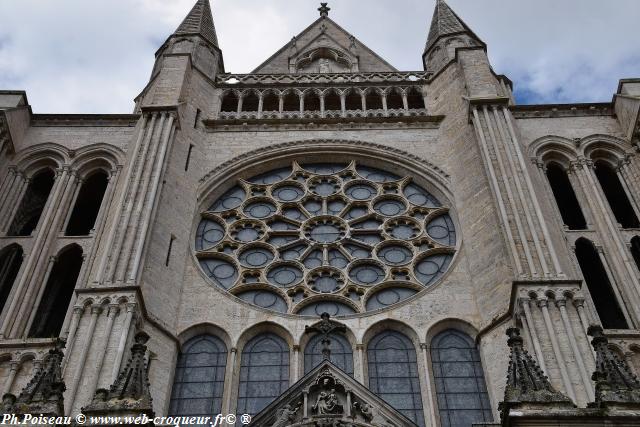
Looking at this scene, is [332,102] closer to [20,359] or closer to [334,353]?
[334,353]

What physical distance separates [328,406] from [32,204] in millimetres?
11767

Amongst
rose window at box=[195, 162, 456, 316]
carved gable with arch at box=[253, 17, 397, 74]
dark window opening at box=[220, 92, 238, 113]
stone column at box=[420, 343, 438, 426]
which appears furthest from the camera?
carved gable with arch at box=[253, 17, 397, 74]

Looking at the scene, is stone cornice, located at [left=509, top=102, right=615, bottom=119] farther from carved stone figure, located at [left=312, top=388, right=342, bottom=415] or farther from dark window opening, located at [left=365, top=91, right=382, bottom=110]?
carved stone figure, located at [left=312, top=388, right=342, bottom=415]

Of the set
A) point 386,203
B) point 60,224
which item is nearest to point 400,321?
point 386,203

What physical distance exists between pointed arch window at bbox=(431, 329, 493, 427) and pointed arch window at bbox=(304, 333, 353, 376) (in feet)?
5.11

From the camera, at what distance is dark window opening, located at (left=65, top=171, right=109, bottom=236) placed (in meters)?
21.5

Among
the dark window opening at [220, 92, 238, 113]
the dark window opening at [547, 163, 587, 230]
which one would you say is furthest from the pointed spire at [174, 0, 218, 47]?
the dark window opening at [547, 163, 587, 230]

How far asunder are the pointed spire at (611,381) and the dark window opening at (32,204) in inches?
518

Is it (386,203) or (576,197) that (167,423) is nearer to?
(386,203)

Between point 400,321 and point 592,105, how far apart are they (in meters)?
9.63

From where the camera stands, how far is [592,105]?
22609mm

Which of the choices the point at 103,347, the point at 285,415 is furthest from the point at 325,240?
the point at 285,415

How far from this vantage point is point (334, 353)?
16109mm

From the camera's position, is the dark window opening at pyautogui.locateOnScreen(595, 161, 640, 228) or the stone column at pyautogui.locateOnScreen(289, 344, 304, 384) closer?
the stone column at pyautogui.locateOnScreen(289, 344, 304, 384)
